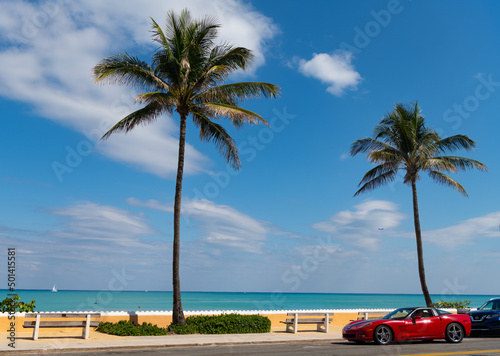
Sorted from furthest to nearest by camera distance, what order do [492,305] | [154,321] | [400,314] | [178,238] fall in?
[492,305], [178,238], [154,321], [400,314]

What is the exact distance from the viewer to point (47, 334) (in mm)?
15602

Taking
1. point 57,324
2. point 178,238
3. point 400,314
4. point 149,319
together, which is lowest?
point 149,319

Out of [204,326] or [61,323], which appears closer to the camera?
[61,323]

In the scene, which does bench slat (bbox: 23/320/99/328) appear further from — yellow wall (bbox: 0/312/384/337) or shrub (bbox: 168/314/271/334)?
shrub (bbox: 168/314/271/334)

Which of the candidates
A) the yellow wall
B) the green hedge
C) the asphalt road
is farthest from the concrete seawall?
the asphalt road

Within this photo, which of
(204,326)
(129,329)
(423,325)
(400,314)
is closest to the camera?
(423,325)

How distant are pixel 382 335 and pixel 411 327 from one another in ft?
3.99

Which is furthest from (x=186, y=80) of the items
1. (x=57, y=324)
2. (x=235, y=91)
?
(x=57, y=324)

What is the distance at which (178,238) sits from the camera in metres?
18.5

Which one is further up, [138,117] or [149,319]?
[138,117]

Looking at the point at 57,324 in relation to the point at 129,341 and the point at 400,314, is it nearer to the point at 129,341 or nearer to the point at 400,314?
the point at 129,341

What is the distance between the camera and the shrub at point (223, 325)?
690 inches

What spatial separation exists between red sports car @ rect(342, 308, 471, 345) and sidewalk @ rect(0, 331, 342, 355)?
1.88 metres

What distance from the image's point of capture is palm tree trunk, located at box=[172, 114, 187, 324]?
17.8m
